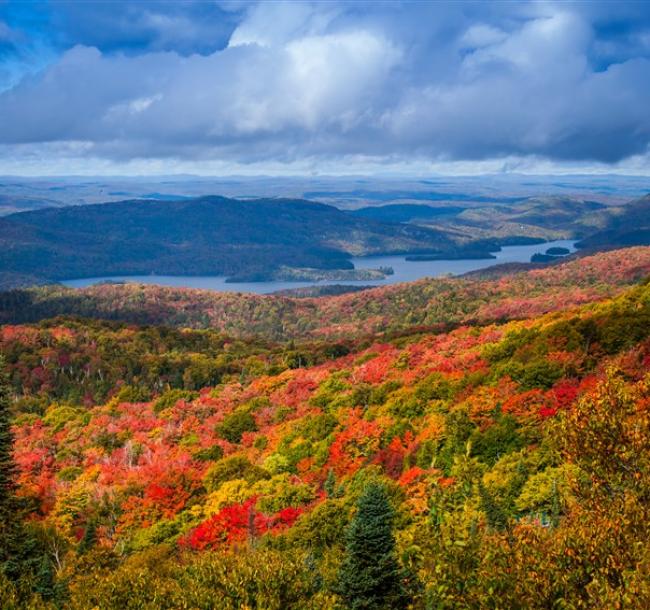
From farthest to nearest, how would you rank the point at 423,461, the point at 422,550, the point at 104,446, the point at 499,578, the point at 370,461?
the point at 104,446 → the point at 370,461 → the point at 423,461 → the point at 422,550 → the point at 499,578

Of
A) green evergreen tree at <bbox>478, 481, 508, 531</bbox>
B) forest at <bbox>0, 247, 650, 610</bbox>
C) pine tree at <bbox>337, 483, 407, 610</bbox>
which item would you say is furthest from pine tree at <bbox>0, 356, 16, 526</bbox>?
green evergreen tree at <bbox>478, 481, 508, 531</bbox>

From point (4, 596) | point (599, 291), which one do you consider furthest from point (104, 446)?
point (599, 291)

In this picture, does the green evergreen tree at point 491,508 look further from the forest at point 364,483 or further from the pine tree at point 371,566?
the pine tree at point 371,566

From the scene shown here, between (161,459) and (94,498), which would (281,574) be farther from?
(161,459)

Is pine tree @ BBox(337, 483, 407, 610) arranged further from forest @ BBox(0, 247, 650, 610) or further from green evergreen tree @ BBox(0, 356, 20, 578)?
green evergreen tree @ BBox(0, 356, 20, 578)

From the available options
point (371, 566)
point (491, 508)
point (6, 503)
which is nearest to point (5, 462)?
point (6, 503)

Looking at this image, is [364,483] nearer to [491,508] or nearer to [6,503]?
[491,508]
